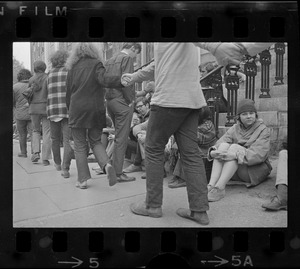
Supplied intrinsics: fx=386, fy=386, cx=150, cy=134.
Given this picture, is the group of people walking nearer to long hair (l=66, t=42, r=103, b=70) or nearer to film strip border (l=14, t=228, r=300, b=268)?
long hair (l=66, t=42, r=103, b=70)

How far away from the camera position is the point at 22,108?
2.79m

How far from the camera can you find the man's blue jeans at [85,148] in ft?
9.19

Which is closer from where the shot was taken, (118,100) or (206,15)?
(206,15)

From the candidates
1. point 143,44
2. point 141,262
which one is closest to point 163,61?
point 143,44

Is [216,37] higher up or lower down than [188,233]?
higher up

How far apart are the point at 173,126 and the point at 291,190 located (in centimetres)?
96

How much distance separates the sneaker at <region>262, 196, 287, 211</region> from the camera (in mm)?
2736

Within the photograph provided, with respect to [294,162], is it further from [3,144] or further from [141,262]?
[3,144]

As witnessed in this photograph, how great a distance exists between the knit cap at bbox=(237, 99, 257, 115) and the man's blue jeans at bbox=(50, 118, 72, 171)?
1.25 meters

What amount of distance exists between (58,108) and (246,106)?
1353 mm

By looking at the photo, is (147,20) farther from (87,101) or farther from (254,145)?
(254,145)

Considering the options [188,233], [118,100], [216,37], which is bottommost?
[188,233]

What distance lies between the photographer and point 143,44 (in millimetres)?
2707

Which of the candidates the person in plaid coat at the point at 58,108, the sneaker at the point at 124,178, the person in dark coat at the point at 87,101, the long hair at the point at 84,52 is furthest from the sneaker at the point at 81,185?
the long hair at the point at 84,52
